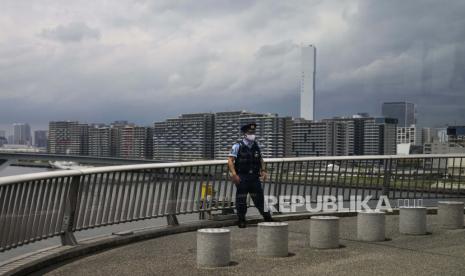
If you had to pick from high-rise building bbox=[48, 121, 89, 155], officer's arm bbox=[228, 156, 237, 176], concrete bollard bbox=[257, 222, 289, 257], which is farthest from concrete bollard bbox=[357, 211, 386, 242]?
high-rise building bbox=[48, 121, 89, 155]

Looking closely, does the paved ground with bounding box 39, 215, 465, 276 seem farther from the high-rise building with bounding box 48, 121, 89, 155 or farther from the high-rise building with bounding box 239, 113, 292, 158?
the high-rise building with bounding box 48, 121, 89, 155

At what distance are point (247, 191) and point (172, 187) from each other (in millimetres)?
1313

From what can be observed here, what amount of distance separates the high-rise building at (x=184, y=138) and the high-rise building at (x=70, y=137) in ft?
95.2

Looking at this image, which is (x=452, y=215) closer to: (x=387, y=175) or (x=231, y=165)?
(x=387, y=175)

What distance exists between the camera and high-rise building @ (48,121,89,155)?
16688 centimetres

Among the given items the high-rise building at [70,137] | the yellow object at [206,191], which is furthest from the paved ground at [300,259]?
the high-rise building at [70,137]

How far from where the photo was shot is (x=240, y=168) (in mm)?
9922

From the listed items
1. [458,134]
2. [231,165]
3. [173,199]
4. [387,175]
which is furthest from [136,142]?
[231,165]

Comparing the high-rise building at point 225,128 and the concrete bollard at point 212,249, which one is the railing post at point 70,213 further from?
the high-rise building at point 225,128

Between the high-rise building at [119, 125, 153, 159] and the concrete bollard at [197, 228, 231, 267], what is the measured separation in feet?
475

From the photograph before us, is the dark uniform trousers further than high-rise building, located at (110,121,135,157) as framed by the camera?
No

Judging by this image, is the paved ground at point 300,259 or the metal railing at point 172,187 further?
the metal railing at point 172,187

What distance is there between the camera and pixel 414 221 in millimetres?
9164

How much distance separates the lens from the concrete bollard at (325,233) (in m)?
7.73
